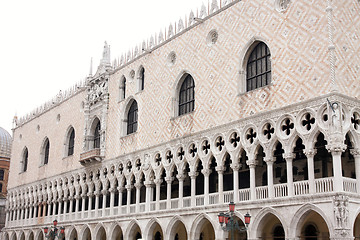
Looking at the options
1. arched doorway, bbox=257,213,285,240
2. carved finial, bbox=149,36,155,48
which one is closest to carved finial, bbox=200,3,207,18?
carved finial, bbox=149,36,155,48

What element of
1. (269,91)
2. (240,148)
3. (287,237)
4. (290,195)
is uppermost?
(269,91)

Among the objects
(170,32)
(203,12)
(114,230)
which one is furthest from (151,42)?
(114,230)

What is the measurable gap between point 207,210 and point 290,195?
4009 mm

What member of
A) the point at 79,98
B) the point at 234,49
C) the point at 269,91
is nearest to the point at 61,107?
the point at 79,98

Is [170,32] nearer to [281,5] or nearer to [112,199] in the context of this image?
[281,5]

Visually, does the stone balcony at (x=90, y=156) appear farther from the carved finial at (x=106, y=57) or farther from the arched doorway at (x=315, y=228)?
the arched doorway at (x=315, y=228)

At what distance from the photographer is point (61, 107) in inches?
Answer: 1241

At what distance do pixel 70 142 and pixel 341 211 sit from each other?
19.8m

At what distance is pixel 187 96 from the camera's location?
818 inches

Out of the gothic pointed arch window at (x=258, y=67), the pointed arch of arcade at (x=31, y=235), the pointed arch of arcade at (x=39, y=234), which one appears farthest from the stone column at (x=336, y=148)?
the pointed arch of arcade at (x=31, y=235)

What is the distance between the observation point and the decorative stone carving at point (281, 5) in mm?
16470

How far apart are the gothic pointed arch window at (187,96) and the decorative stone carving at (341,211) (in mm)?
8162

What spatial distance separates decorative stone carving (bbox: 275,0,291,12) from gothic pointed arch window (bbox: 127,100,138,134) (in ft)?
31.7

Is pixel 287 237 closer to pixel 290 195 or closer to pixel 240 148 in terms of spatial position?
pixel 290 195
